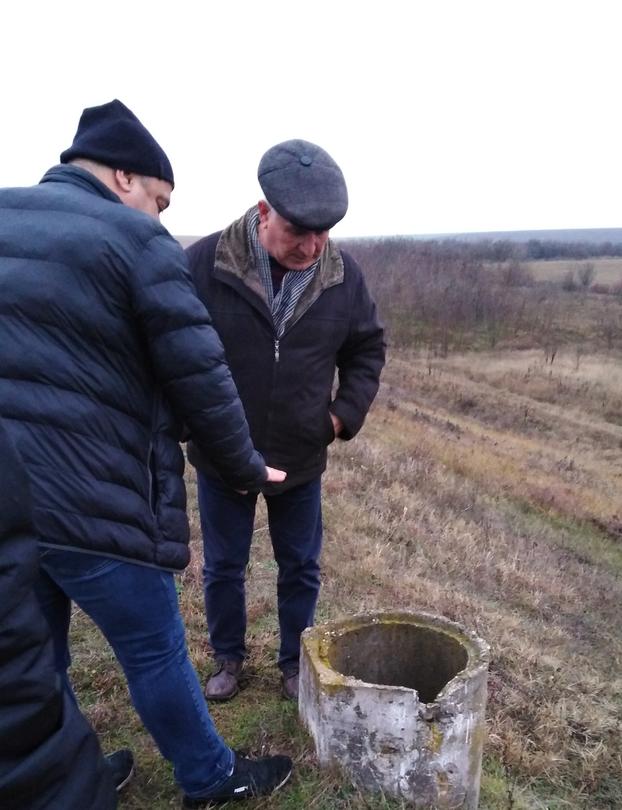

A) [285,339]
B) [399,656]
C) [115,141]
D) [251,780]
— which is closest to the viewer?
[115,141]

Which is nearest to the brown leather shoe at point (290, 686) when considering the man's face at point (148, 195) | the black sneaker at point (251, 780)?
the black sneaker at point (251, 780)

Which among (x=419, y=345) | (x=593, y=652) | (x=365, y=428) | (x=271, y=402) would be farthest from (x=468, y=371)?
(x=271, y=402)

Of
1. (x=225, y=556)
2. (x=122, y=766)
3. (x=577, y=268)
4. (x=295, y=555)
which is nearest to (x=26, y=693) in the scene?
(x=122, y=766)

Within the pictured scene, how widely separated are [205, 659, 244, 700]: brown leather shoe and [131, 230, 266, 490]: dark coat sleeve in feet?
4.36

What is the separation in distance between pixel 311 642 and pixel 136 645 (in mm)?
796

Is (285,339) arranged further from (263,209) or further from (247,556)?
(247,556)

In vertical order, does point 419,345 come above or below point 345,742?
below

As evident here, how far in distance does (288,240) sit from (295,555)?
1.23 m

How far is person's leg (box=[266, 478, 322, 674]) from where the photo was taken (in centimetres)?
289

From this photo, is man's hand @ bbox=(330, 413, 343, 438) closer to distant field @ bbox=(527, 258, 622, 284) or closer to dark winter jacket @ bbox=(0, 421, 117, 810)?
dark winter jacket @ bbox=(0, 421, 117, 810)

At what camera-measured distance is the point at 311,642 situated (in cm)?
261

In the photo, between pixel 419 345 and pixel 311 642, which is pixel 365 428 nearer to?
pixel 311 642

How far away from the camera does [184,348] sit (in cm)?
190

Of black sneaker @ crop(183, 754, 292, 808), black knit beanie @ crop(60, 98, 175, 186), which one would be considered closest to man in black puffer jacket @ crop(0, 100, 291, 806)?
black knit beanie @ crop(60, 98, 175, 186)
